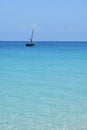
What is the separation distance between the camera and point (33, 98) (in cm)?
1198

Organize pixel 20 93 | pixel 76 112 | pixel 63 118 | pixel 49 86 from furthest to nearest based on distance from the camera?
1. pixel 49 86
2. pixel 20 93
3. pixel 76 112
4. pixel 63 118

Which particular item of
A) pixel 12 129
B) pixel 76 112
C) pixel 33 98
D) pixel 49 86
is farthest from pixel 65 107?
pixel 49 86

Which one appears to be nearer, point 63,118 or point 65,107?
point 63,118

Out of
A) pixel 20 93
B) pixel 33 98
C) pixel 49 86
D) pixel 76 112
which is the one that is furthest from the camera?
pixel 49 86

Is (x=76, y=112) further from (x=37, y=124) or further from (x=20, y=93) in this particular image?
(x=20, y=93)

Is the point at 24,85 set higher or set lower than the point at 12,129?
lower

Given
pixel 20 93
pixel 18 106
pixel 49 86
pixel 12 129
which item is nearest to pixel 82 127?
pixel 12 129

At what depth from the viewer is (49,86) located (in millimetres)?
14688

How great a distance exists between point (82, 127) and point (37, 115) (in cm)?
146

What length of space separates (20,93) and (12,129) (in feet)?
15.2

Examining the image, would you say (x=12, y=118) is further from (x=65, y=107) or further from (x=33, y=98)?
(x=33, y=98)

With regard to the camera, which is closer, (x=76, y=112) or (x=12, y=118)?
(x=12, y=118)

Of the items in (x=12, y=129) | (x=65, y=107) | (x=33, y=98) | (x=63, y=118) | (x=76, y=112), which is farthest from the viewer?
(x=33, y=98)

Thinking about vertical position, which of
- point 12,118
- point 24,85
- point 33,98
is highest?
point 12,118
